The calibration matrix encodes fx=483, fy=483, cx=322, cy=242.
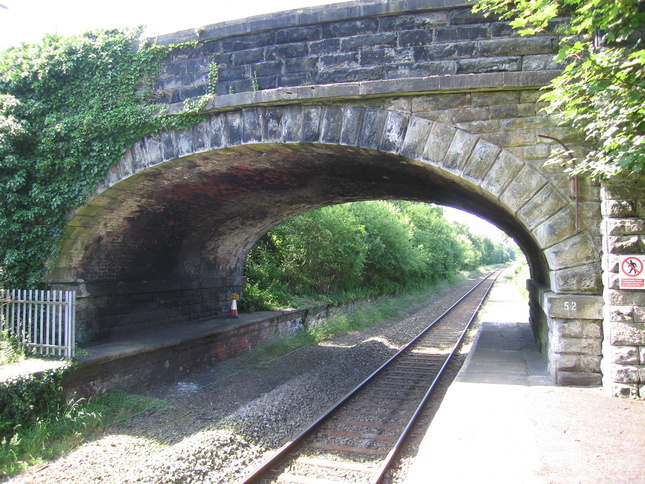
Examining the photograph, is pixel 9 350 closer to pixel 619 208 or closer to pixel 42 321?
pixel 42 321

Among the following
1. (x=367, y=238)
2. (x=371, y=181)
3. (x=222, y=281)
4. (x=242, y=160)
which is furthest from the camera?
(x=367, y=238)

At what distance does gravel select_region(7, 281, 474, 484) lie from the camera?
475 cm

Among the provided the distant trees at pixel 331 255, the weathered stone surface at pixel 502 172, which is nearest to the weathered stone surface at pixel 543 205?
the weathered stone surface at pixel 502 172

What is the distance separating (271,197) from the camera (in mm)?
10008

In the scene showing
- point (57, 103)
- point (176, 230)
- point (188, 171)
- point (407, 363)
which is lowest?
point (407, 363)

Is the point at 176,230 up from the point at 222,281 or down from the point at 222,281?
up

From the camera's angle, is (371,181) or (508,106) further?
(371,181)

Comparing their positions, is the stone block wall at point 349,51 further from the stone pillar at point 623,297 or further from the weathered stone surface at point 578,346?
the weathered stone surface at point 578,346

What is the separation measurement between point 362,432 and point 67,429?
147 inches

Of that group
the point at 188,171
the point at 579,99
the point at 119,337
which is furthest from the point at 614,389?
the point at 119,337

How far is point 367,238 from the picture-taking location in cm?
1956

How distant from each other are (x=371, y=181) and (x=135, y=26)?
15.4 ft

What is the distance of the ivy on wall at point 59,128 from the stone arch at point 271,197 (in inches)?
13.0

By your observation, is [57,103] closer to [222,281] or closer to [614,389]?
[222,281]
